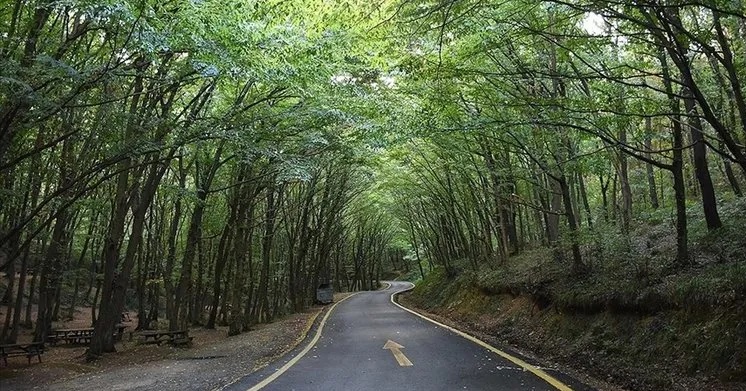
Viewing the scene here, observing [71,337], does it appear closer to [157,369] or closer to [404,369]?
[157,369]

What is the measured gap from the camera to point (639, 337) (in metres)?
6.86

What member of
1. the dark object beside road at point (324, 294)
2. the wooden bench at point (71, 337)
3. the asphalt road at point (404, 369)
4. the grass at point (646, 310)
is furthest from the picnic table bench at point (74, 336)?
the dark object beside road at point (324, 294)

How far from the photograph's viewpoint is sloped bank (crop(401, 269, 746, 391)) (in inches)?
212

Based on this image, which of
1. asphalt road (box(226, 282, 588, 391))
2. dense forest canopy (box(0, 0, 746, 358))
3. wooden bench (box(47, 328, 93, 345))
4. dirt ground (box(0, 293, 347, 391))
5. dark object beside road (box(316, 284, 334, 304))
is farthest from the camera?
dark object beside road (box(316, 284, 334, 304))

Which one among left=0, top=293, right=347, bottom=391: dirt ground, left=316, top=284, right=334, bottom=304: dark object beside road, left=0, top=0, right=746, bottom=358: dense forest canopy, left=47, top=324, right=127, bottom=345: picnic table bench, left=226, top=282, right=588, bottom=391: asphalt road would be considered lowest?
left=226, top=282, right=588, bottom=391: asphalt road

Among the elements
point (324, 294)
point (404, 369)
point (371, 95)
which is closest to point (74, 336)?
point (371, 95)

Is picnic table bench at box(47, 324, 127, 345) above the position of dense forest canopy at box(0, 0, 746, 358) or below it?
below

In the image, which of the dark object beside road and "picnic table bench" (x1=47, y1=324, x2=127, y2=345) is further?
the dark object beside road

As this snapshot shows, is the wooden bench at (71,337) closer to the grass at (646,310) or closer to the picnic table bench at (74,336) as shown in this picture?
the picnic table bench at (74,336)

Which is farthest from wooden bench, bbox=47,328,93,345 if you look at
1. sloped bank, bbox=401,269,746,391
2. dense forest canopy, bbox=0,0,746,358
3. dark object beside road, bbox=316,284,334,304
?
dark object beside road, bbox=316,284,334,304

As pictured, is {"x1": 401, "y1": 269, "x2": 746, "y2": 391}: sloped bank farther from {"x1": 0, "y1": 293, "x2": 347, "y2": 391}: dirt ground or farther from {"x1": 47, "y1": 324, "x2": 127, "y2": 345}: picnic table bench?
{"x1": 47, "y1": 324, "x2": 127, "y2": 345}: picnic table bench

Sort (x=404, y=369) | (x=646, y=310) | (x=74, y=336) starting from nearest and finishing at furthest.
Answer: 1. (x=646, y=310)
2. (x=404, y=369)
3. (x=74, y=336)

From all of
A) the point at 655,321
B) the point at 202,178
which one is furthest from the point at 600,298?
the point at 202,178

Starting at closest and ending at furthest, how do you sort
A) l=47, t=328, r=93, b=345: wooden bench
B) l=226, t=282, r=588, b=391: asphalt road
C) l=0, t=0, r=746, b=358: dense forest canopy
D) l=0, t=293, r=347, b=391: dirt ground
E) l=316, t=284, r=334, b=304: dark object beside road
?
l=226, t=282, r=588, b=391: asphalt road, l=0, t=0, r=746, b=358: dense forest canopy, l=0, t=293, r=347, b=391: dirt ground, l=47, t=328, r=93, b=345: wooden bench, l=316, t=284, r=334, b=304: dark object beside road
